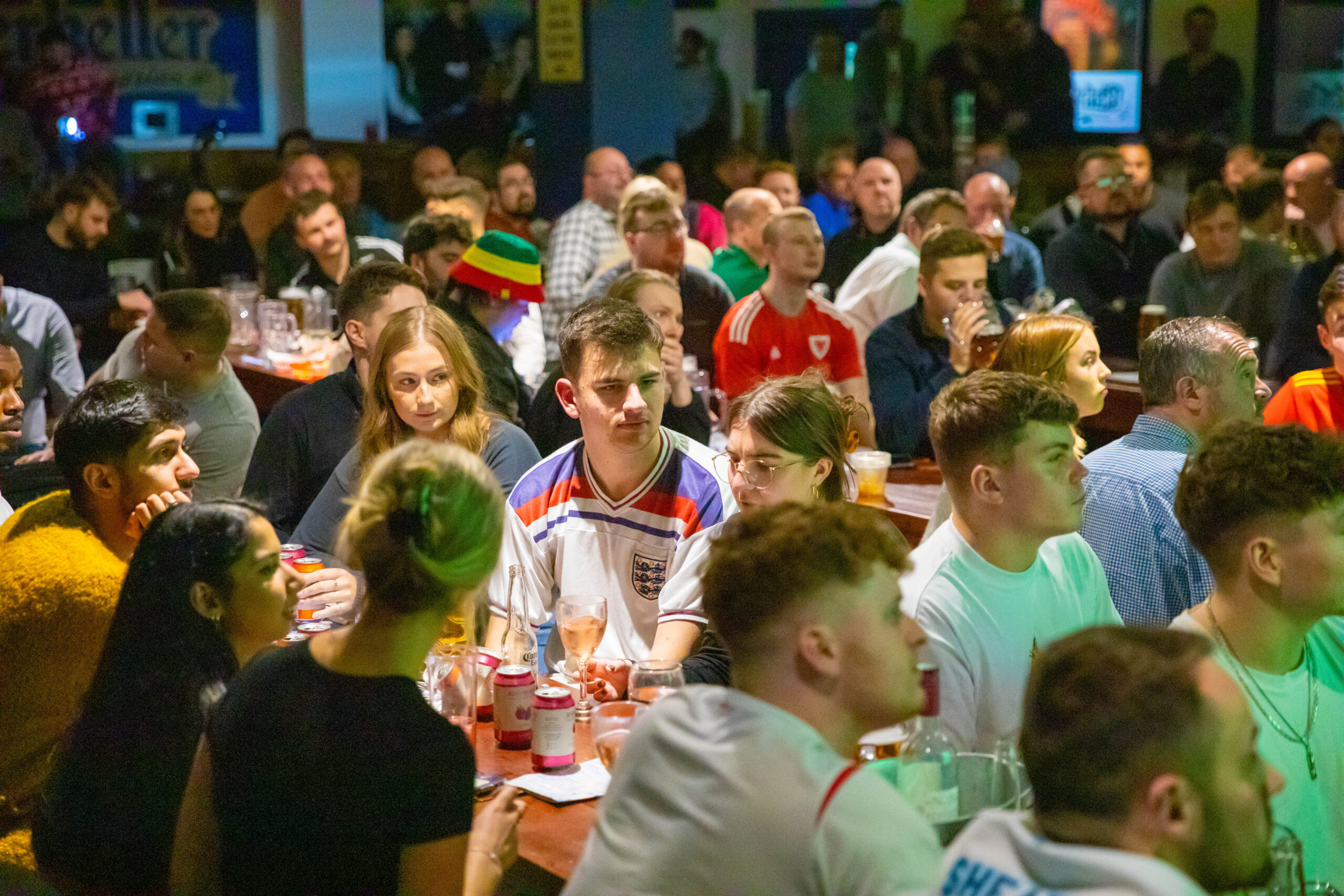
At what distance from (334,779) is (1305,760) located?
1463 mm

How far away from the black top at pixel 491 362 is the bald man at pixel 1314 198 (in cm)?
467

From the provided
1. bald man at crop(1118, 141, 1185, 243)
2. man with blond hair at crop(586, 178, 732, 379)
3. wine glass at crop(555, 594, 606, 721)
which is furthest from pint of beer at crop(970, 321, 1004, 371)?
bald man at crop(1118, 141, 1185, 243)

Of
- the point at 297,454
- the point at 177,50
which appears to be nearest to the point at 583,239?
the point at 297,454

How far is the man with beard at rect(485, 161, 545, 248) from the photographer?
323 inches

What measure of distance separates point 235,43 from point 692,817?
33.7ft

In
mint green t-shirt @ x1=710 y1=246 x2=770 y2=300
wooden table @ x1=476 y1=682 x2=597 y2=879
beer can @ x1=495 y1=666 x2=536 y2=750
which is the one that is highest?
mint green t-shirt @ x1=710 y1=246 x2=770 y2=300

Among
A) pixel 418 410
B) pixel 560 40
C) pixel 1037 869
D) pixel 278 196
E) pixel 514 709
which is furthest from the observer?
pixel 560 40

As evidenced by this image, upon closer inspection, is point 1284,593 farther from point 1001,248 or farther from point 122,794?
point 1001,248

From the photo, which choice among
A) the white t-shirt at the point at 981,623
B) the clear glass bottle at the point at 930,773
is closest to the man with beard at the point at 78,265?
the white t-shirt at the point at 981,623

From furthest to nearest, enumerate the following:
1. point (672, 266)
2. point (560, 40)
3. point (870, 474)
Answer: point (560, 40) < point (672, 266) < point (870, 474)

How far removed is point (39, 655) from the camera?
2455 mm

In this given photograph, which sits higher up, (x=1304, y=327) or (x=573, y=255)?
(x=573, y=255)

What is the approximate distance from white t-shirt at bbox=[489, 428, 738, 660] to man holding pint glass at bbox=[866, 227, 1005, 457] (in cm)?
202

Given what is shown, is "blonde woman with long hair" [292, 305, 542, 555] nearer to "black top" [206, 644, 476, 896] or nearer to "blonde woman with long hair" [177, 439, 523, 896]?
"blonde woman with long hair" [177, 439, 523, 896]
